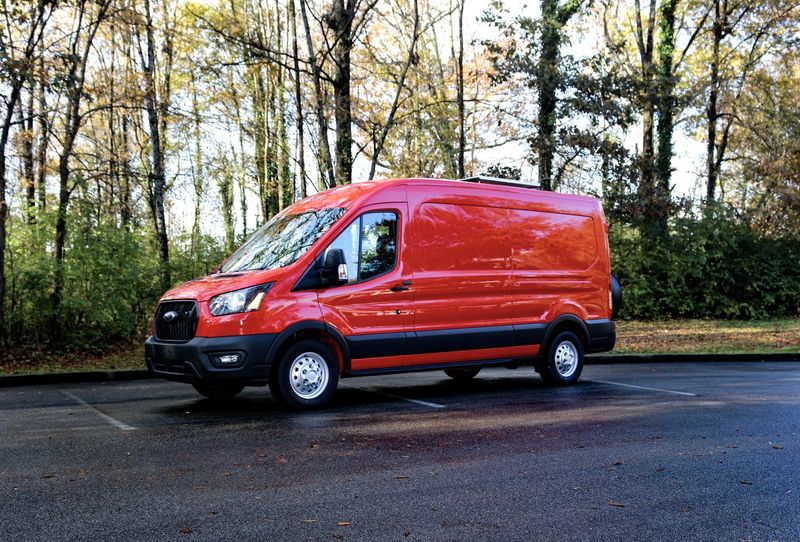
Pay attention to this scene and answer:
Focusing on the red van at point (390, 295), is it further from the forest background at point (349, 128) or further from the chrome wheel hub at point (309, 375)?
the forest background at point (349, 128)

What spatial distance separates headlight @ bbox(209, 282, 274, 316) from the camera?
24.2 ft

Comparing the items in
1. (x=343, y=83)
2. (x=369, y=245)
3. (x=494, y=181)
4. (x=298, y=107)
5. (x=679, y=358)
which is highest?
(x=298, y=107)

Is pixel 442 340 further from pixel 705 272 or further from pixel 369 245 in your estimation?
pixel 705 272

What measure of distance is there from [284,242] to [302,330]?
117cm

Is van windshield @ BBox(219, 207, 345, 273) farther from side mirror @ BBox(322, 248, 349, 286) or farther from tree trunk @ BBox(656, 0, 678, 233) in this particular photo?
tree trunk @ BBox(656, 0, 678, 233)

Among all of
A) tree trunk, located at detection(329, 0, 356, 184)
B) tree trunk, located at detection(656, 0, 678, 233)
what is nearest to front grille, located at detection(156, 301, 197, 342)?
tree trunk, located at detection(329, 0, 356, 184)

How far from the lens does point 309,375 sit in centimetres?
778

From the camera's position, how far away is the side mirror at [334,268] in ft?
25.1

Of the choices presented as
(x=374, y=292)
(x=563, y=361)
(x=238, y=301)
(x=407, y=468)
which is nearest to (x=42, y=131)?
(x=238, y=301)

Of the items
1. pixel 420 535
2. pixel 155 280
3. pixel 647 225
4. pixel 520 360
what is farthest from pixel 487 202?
pixel 647 225

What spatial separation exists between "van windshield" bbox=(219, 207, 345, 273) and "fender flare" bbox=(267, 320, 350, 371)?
2.26ft

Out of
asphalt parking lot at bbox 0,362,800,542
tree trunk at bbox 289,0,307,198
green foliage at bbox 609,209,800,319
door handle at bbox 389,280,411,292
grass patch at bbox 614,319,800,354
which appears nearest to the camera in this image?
asphalt parking lot at bbox 0,362,800,542

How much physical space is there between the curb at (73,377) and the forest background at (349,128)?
2256 mm

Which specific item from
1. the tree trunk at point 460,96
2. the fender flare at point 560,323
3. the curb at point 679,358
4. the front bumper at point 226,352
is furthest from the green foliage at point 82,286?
the tree trunk at point 460,96
